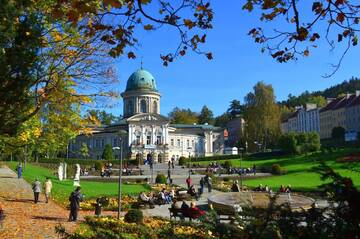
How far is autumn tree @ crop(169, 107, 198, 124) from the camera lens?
124375mm

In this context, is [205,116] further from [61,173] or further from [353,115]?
[61,173]

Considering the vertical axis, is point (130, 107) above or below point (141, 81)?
below

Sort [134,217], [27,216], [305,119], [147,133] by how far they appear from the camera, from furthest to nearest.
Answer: [305,119] < [147,133] < [27,216] < [134,217]

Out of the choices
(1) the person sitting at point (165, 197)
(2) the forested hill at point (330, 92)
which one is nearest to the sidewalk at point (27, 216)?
(1) the person sitting at point (165, 197)

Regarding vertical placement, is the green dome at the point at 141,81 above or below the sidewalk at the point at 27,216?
above

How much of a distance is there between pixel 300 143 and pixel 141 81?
130ft

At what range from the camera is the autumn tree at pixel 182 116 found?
124 m

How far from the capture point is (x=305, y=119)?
12175cm

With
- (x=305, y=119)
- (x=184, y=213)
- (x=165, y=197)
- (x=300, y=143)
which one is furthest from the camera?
(x=305, y=119)

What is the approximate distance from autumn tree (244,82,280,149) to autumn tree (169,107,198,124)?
39.4m

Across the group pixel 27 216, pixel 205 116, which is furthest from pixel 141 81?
pixel 27 216

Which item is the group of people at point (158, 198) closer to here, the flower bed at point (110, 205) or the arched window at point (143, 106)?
the flower bed at point (110, 205)

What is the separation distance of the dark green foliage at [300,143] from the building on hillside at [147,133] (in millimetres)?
26724

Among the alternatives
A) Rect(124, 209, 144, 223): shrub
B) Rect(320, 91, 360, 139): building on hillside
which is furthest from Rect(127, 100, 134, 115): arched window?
Rect(124, 209, 144, 223): shrub
